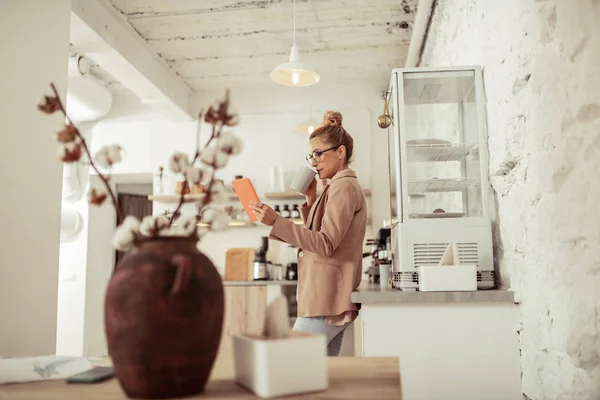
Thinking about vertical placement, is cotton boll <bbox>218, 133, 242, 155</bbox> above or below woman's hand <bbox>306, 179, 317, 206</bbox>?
below

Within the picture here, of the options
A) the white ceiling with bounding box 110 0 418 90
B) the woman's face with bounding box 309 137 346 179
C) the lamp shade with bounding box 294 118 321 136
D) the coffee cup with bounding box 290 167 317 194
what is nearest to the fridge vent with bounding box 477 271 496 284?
the woman's face with bounding box 309 137 346 179

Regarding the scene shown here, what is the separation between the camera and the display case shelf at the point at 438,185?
2.45 meters

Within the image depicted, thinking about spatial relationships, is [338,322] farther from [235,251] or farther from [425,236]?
[235,251]

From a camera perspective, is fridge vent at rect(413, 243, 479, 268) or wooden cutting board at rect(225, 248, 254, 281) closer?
fridge vent at rect(413, 243, 479, 268)

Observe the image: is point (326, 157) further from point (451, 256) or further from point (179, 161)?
point (179, 161)

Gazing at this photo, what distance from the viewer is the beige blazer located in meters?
1.98

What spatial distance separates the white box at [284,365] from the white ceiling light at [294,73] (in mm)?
2773

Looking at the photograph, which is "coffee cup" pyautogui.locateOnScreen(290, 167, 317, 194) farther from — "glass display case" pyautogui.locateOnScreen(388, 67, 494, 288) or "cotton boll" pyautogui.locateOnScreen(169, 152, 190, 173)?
"cotton boll" pyautogui.locateOnScreen(169, 152, 190, 173)

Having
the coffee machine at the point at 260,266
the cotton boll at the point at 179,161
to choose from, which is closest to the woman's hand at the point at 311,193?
the cotton boll at the point at 179,161

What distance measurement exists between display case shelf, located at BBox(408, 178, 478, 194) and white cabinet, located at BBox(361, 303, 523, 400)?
1.98ft

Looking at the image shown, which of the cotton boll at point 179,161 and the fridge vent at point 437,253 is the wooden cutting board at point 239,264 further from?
the cotton boll at point 179,161

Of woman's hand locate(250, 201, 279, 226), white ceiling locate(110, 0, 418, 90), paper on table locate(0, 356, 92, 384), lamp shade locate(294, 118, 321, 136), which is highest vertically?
white ceiling locate(110, 0, 418, 90)

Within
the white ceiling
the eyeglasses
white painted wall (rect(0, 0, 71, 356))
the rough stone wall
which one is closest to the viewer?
the rough stone wall

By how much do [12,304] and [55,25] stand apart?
141 cm
